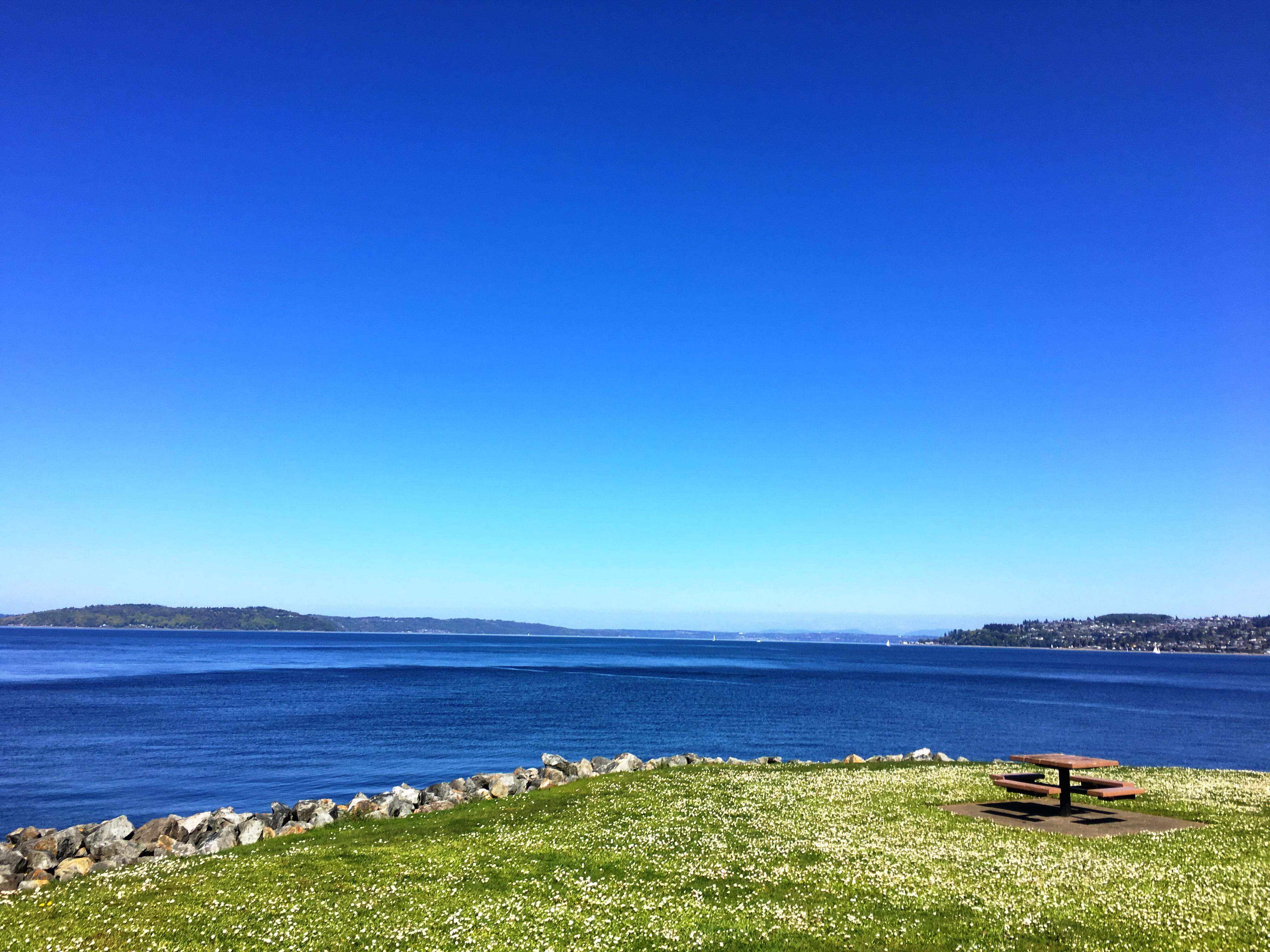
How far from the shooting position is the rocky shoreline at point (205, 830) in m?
21.9

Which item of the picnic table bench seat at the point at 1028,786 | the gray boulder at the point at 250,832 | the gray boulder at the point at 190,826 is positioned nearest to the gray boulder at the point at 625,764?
the gray boulder at the point at 250,832

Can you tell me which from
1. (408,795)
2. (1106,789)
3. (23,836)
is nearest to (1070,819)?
(1106,789)

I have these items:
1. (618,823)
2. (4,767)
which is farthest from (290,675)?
(618,823)

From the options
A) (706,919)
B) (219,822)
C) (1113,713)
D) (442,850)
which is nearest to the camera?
(706,919)

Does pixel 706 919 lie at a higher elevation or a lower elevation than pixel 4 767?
higher

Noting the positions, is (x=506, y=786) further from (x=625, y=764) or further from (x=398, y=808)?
(x=625, y=764)

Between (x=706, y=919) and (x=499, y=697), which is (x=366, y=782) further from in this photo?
(x=499, y=697)

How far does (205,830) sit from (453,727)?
48720mm

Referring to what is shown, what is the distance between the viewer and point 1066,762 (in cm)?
2355

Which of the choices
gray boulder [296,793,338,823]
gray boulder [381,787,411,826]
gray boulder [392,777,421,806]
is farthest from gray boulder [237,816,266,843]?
gray boulder [392,777,421,806]

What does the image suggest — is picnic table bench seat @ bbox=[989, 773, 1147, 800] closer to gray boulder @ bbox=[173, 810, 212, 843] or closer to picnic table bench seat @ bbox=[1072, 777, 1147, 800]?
picnic table bench seat @ bbox=[1072, 777, 1147, 800]

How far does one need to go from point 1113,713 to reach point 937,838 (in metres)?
99.3

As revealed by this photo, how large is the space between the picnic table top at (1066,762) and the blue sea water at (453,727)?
115ft

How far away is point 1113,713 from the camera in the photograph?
99.2 metres
